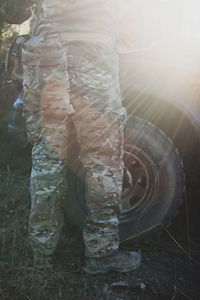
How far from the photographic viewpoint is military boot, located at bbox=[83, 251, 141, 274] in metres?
1.78

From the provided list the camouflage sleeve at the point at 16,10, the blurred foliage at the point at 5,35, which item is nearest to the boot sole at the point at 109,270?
the camouflage sleeve at the point at 16,10

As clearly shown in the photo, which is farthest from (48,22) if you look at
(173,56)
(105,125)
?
(173,56)

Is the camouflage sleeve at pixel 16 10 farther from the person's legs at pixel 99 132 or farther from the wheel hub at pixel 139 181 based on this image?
the wheel hub at pixel 139 181

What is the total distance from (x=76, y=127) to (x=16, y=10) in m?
1.26

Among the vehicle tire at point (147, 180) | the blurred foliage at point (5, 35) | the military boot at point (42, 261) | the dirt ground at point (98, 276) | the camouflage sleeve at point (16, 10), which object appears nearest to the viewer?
the dirt ground at point (98, 276)

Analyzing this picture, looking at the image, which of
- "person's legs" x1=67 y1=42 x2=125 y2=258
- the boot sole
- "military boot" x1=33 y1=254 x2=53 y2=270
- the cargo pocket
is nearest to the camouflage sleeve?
the cargo pocket

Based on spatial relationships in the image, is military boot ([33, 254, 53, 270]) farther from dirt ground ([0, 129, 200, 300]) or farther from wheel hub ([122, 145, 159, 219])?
wheel hub ([122, 145, 159, 219])

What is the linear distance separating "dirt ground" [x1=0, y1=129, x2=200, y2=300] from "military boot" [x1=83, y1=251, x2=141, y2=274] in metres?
0.04

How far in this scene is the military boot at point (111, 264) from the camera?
5.84 feet

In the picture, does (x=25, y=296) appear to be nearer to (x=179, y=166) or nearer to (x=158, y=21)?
(x=179, y=166)

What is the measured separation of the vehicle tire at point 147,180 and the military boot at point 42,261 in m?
0.53

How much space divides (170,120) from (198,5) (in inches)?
32.5

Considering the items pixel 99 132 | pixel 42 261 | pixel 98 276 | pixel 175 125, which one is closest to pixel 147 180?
pixel 175 125

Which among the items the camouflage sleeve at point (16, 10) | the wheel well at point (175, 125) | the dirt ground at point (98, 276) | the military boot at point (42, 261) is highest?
the camouflage sleeve at point (16, 10)
